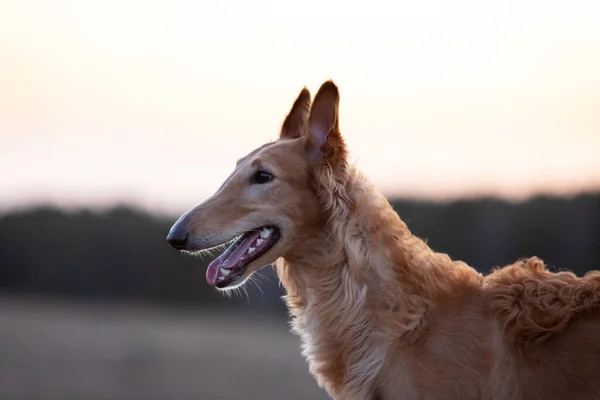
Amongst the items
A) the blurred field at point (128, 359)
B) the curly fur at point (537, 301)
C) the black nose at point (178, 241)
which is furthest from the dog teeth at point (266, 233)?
the blurred field at point (128, 359)

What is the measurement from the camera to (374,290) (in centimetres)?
537

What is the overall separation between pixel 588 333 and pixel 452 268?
97 centimetres

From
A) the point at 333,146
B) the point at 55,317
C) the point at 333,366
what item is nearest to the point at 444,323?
the point at 333,366

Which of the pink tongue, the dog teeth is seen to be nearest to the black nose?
the pink tongue

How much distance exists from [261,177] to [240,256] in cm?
56

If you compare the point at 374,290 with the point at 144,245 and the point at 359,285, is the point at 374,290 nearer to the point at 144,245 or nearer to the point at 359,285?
the point at 359,285

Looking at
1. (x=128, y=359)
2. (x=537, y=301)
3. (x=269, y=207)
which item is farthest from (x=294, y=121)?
(x=128, y=359)

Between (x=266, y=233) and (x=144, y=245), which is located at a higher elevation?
(x=266, y=233)

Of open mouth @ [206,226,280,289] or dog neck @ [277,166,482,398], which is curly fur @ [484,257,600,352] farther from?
open mouth @ [206,226,280,289]

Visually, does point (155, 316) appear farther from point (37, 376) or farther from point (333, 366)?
point (333, 366)

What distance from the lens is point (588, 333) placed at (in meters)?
4.89

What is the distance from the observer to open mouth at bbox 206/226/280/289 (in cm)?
555

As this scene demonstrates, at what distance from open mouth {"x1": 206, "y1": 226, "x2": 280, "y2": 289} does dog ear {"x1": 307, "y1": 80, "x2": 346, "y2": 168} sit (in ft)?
1.99

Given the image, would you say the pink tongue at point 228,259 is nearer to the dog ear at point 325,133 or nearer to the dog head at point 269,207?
the dog head at point 269,207
